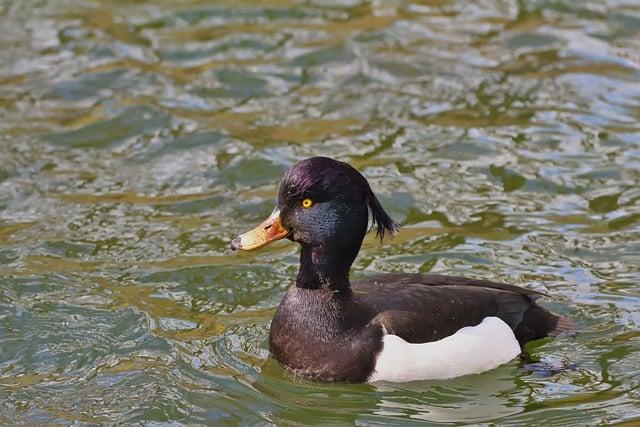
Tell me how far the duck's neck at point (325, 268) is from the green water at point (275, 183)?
638mm

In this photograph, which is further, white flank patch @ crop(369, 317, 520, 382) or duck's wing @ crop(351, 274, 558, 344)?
duck's wing @ crop(351, 274, 558, 344)

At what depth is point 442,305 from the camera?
7.94m

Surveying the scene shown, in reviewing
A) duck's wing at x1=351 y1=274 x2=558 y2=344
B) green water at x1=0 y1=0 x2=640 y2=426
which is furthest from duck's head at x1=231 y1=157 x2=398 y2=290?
green water at x1=0 y1=0 x2=640 y2=426

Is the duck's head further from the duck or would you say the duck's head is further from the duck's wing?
the duck's wing

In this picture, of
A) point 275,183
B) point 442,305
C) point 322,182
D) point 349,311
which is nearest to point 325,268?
point 349,311

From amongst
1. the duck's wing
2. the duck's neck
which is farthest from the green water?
the duck's neck

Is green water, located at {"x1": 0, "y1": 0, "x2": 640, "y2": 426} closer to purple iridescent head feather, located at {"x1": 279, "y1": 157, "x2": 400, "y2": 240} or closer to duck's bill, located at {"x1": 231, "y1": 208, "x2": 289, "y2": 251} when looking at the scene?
duck's bill, located at {"x1": 231, "y1": 208, "x2": 289, "y2": 251}

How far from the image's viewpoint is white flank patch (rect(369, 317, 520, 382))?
771cm

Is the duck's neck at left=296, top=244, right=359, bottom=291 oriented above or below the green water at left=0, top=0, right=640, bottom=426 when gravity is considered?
above

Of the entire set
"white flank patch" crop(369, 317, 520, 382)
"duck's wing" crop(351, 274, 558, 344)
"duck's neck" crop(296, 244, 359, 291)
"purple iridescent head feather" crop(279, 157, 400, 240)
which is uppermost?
"purple iridescent head feather" crop(279, 157, 400, 240)

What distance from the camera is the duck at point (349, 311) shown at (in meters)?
7.72

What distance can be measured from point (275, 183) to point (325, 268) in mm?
3338

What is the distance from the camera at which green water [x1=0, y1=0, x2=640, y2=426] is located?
25.8 ft

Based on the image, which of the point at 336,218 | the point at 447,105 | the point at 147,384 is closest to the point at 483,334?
the point at 336,218
